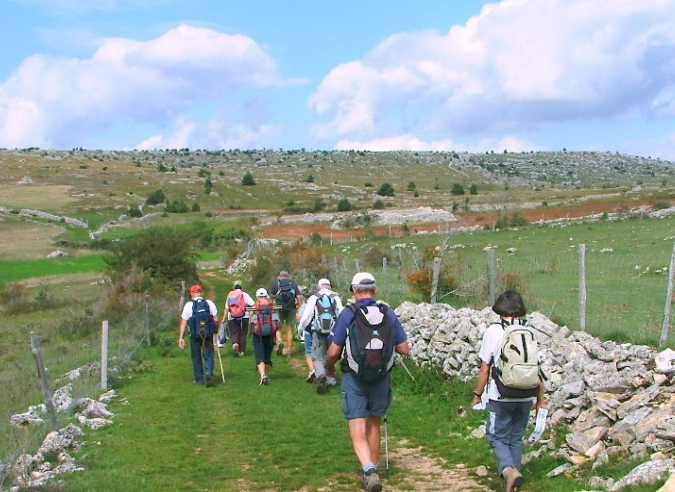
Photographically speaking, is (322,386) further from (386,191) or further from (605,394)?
(386,191)

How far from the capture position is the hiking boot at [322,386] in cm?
1227

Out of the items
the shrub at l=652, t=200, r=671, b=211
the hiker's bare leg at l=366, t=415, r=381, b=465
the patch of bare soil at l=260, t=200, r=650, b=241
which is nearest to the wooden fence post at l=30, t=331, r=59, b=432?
the hiker's bare leg at l=366, t=415, r=381, b=465

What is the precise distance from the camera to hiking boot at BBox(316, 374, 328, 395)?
12.3 metres

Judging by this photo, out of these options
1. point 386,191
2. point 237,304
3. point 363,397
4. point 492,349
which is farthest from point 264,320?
point 386,191

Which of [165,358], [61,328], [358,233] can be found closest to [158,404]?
[165,358]

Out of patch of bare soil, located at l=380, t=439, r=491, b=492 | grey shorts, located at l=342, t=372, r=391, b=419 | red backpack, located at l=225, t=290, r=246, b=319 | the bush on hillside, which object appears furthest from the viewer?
the bush on hillside

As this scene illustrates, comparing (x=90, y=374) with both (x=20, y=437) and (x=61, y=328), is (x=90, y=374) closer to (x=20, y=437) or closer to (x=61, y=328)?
(x=20, y=437)

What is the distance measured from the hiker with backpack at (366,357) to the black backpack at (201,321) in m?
5.95

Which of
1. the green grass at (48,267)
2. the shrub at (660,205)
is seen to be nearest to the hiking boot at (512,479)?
the green grass at (48,267)

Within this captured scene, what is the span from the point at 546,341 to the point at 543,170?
6259 inches

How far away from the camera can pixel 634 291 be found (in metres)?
17.5

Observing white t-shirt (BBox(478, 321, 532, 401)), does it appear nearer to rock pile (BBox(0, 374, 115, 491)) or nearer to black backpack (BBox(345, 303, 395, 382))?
black backpack (BBox(345, 303, 395, 382))

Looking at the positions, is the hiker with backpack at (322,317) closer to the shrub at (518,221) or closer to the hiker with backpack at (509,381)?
the hiker with backpack at (509,381)

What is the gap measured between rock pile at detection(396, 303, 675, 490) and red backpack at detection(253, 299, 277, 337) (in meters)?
3.82
